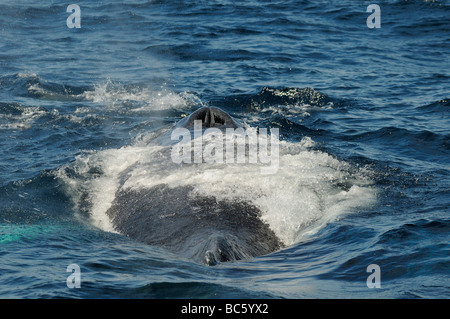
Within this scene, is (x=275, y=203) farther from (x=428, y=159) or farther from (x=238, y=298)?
(x=428, y=159)

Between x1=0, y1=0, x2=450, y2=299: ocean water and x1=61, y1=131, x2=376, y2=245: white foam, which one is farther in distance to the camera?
x1=61, y1=131, x2=376, y2=245: white foam

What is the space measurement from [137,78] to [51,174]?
8.33 meters

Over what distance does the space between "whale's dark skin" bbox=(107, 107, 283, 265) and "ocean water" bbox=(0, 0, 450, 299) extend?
8.5 inches

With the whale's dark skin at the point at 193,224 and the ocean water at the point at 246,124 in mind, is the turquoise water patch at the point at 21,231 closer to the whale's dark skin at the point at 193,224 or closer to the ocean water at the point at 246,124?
the ocean water at the point at 246,124

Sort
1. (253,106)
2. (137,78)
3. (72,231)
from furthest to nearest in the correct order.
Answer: (137,78) → (253,106) → (72,231)

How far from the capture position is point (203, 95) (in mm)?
17281

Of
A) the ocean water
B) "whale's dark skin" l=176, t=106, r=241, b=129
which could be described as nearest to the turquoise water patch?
the ocean water

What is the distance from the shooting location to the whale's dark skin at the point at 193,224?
6.97 metres

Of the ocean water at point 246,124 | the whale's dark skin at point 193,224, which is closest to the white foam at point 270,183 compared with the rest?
the ocean water at point 246,124

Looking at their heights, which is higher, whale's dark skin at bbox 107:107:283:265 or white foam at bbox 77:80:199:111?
white foam at bbox 77:80:199:111

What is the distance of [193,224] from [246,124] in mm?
5934

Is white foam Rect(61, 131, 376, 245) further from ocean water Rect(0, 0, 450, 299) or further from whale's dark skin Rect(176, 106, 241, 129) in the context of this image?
whale's dark skin Rect(176, 106, 241, 129)

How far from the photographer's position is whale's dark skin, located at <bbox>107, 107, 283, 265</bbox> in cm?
697
